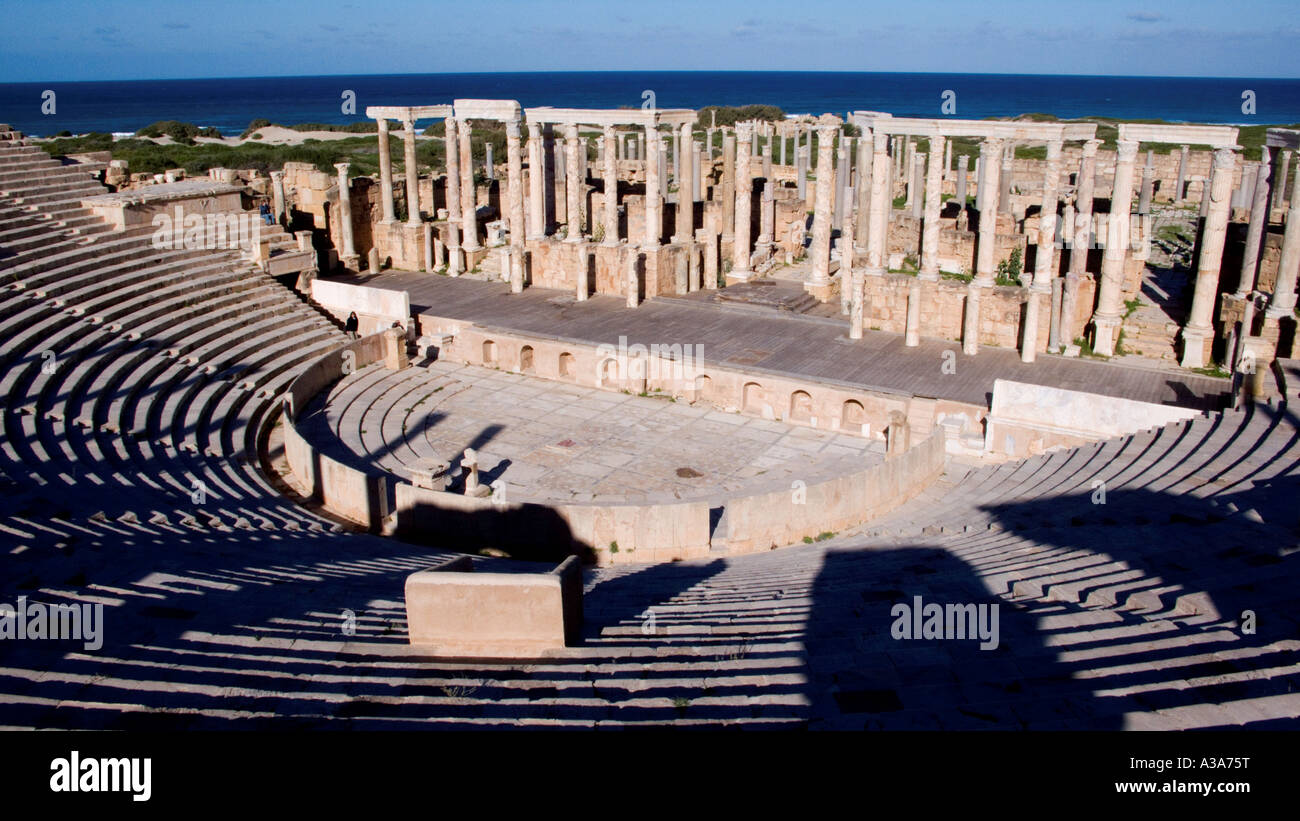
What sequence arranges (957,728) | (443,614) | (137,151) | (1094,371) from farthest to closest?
1. (137,151)
2. (1094,371)
3. (443,614)
4. (957,728)

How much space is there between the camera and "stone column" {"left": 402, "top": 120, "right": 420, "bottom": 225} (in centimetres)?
3064

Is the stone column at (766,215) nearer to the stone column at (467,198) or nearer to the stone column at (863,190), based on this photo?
the stone column at (863,190)

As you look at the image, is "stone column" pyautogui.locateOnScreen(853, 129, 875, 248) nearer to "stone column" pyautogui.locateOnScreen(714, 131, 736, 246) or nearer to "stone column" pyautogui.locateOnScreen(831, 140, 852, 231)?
"stone column" pyautogui.locateOnScreen(831, 140, 852, 231)

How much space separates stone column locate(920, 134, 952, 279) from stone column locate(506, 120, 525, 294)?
35.6 feet

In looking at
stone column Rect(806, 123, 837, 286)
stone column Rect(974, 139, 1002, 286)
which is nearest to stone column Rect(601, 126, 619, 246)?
stone column Rect(806, 123, 837, 286)

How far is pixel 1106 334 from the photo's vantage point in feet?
70.2

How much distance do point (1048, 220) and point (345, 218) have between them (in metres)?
19.2

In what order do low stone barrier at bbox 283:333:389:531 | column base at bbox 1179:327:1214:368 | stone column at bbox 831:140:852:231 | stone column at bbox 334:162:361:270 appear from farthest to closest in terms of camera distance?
stone column at bbox 831:140:852:231, stone column at bbox 334:162:361:270, column base at bbox 1179:327:1214:368, low stone barrier at bbox 283:333:389:531

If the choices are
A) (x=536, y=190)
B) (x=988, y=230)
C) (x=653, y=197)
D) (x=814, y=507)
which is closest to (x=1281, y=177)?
(x=988, y=230)

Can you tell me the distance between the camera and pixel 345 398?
2156 cm

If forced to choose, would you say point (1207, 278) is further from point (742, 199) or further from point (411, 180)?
point (411, 180)
